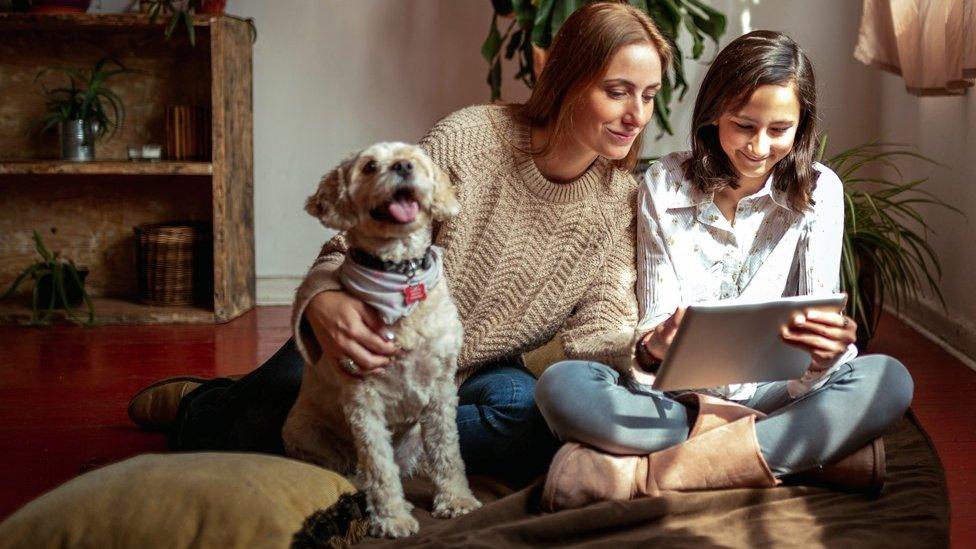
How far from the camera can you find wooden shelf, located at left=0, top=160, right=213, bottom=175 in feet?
12.1

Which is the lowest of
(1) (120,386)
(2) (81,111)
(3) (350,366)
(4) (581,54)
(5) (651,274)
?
(1) (120,386)

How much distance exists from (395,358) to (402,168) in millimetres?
306

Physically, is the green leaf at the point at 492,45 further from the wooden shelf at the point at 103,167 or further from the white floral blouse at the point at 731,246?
the white floral blouse at the point at 731,246

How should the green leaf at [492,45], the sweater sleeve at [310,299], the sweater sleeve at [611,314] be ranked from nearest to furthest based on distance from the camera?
the sweater sleeve at [310,299]
the sweater sleeve at [611,314]
the green leaf at [492,45]

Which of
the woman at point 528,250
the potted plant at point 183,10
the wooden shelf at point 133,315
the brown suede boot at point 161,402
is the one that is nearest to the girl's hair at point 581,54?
the woman at point 528,250

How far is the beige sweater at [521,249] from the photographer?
2.01 m

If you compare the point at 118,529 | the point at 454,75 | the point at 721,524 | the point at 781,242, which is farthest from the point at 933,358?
the point at 118,529

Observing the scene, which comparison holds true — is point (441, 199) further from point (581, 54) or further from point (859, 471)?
point (859, 471)

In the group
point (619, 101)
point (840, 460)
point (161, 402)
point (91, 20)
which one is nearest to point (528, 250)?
point (619, 101)

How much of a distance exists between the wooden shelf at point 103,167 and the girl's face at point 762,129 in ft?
7.47

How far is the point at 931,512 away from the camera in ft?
5.97

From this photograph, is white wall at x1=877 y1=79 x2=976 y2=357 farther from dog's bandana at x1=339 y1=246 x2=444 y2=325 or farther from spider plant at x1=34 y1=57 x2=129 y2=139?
spider plant at x1=34 y1=57 x2=129 y2=139

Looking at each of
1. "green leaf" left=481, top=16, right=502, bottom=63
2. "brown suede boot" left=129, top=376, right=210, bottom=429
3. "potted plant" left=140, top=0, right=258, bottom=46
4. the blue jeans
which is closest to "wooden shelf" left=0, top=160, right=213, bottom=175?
"potted plant" left=140, top=0, right=258, bottom=46

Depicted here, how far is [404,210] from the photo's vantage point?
156 cm
